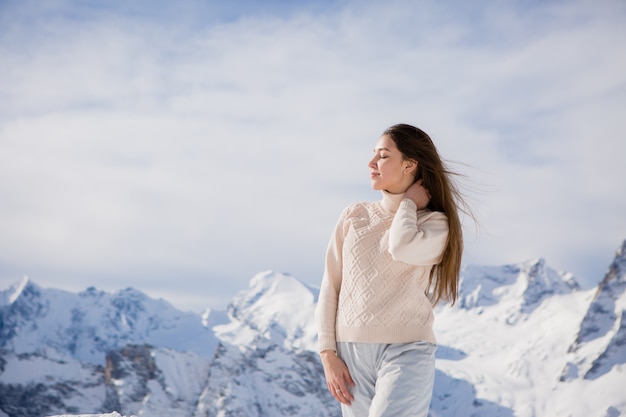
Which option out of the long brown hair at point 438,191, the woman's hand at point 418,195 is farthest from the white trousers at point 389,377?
the woman's hand at point 418,195

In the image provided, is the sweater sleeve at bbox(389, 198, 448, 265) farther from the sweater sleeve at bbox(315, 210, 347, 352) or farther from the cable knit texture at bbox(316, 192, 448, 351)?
the sweater sleeve at bbox(315, 210, 347, 352)

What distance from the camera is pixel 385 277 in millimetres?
5711

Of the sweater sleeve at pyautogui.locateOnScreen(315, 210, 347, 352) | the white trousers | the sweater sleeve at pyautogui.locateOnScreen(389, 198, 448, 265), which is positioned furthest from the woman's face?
the white trousers

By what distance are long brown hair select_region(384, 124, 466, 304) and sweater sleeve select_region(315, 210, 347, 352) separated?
72cm

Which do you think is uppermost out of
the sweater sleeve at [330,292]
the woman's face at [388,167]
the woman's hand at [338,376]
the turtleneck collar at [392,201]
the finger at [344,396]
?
the woman's face at [388,167]

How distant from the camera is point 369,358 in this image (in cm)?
561

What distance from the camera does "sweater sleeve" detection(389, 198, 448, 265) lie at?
18.1ft

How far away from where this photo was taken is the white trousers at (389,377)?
526 cm

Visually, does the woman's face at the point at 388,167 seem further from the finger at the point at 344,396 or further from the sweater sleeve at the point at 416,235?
the finger at the point at 344,396

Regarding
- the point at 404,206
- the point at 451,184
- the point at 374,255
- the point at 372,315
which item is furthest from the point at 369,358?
the point at 451,184

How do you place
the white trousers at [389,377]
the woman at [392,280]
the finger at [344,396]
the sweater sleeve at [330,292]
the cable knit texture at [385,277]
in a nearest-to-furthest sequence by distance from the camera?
the white trousers at [389,377]
the woman at [392,280]
the cable knit texture at [385,277]
the finger at [344,396]
the sweater sleeve at [330,292]

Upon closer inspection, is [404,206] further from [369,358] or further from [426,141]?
[369,358]

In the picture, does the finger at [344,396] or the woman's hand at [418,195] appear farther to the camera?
the woman's hand at [418,195]

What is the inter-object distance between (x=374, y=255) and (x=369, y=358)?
763 millimetres
